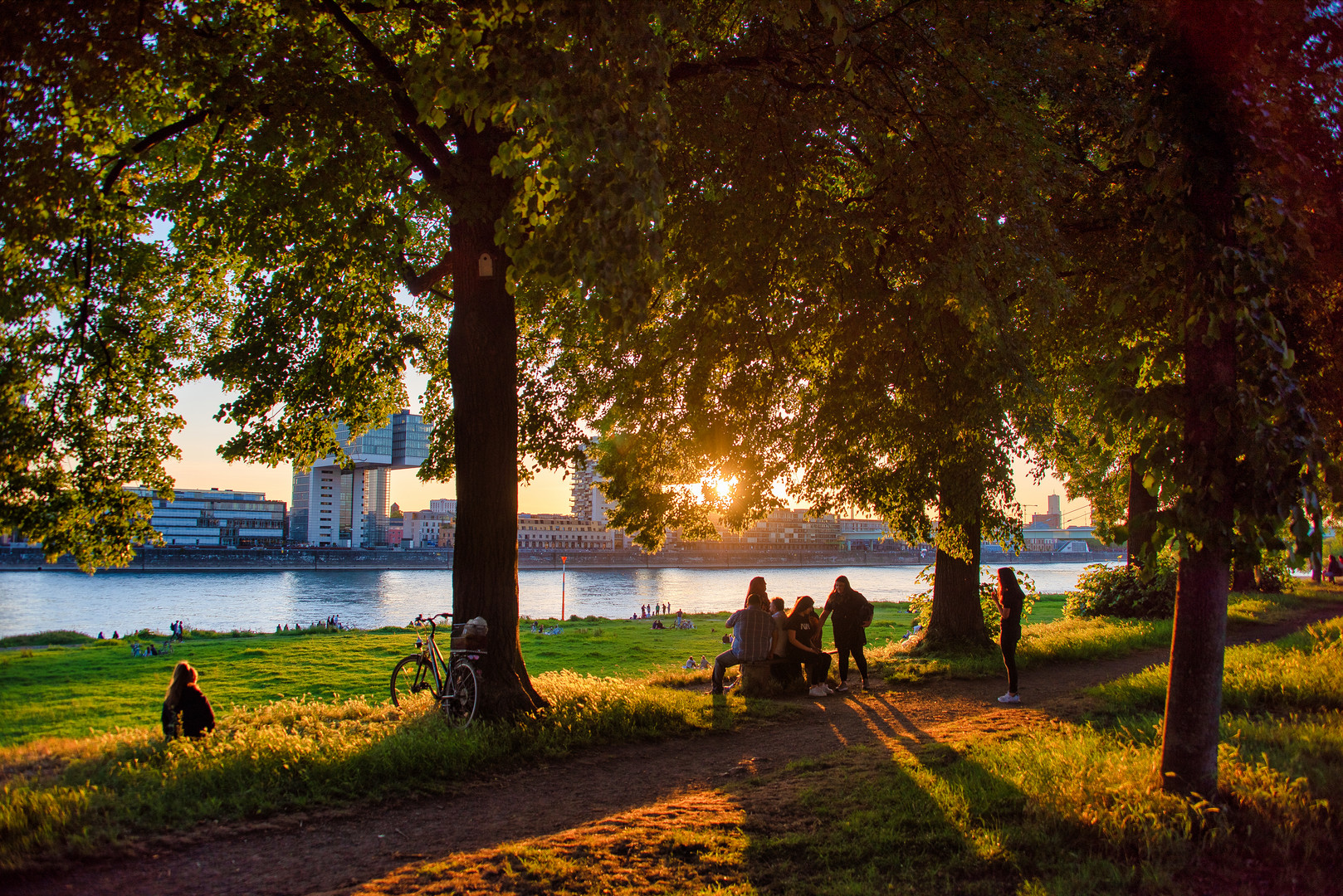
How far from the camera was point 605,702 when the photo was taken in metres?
8.54

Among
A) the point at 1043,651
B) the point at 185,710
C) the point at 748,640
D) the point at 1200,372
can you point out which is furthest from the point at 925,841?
the point at 1043,651

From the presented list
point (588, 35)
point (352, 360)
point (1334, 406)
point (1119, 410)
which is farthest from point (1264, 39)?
point (352, 360)

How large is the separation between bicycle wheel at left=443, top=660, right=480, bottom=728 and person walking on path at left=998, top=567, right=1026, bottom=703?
6.33m

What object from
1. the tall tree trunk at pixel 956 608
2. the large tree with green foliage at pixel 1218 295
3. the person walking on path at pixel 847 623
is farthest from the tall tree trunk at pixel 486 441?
the tall tree trunk at pixel 956 608

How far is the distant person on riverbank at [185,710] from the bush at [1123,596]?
18042mm

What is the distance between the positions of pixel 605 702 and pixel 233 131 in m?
7.46

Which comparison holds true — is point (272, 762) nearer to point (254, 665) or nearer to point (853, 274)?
point (853, 274)

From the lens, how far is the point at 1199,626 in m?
4.74

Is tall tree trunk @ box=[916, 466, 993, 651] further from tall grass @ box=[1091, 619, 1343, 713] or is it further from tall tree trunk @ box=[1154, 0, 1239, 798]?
tall tree trunk @ box=[1154, 0, 1239, 798]

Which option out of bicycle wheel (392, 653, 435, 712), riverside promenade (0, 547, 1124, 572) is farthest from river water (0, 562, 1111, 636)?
bicycle wheel (392, 653, 435, 712)

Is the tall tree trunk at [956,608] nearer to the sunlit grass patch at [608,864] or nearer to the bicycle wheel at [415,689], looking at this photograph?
the bicycle wheel at [415,689]

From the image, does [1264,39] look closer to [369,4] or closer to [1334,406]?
[1334,406]

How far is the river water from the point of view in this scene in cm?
5334

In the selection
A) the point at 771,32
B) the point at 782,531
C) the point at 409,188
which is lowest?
the point at 782,531
